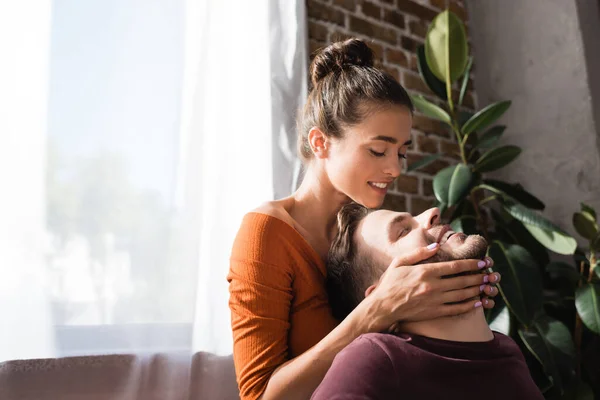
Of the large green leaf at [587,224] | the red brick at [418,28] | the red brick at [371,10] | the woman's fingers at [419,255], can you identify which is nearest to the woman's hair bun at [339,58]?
the woman's fingers at [419,255]

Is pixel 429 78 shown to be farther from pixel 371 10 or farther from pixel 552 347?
pixel 552 347

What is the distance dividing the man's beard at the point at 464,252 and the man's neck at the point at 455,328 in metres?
0.10

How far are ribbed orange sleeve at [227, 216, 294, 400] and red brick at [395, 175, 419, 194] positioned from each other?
1.19m

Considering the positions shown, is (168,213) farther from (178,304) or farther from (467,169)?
(467,169)

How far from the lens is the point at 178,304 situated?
1.52 meters

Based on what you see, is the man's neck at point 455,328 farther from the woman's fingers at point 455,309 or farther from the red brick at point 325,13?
the red brick at point 325,13

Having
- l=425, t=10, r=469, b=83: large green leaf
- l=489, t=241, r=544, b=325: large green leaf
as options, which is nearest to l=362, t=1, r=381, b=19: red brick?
l=425, t=10, r=469, b=83: large green leaf

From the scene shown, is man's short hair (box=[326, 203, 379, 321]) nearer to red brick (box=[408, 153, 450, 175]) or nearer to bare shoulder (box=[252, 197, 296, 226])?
bare shoulder (box=[252, 197, 296, 226])

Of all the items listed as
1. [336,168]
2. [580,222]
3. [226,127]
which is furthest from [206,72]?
[580,222]

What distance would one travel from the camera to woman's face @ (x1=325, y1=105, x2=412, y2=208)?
1217mm

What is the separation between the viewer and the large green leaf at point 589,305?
5.66 feet

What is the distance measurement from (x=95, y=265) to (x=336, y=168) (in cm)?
68

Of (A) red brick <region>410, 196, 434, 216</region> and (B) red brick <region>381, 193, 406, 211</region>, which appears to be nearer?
(B) red brick <region>381, 193, 406, 211</region>

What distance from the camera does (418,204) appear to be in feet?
7.70
